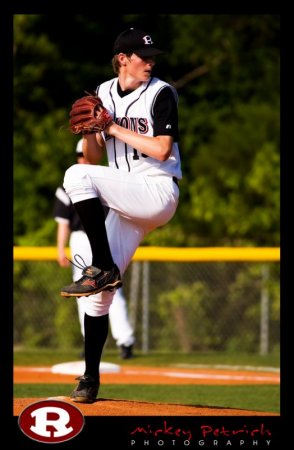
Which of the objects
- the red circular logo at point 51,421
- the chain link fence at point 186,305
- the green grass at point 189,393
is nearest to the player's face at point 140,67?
the red circular logo at point 51,421

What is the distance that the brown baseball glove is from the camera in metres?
6.23

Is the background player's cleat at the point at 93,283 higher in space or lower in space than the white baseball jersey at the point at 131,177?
lower

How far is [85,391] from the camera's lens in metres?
6.47

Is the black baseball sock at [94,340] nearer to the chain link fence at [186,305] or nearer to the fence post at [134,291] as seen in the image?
the fence post at [134,291]

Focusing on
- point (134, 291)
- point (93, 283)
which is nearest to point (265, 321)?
point (134, 291)

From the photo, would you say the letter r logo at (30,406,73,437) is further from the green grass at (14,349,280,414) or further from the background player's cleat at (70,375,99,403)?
the green grass at (14,349,280,414)

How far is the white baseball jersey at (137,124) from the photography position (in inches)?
253

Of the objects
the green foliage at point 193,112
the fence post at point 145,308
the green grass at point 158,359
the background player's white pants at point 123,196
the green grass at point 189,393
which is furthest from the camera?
the green foliage at point 193,112

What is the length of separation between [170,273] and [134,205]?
28.9 ft

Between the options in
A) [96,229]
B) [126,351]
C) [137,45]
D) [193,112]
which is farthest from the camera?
[193,112]

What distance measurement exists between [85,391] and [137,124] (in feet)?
5.18

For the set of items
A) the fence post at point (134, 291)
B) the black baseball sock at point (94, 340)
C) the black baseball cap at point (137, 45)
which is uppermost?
the black baseball cap at point (137, 45)

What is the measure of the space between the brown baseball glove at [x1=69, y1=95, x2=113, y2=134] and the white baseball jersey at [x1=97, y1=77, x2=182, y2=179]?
182mm

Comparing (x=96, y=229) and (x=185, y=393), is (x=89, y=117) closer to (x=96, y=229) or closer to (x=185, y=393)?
(x=96, y=229)
